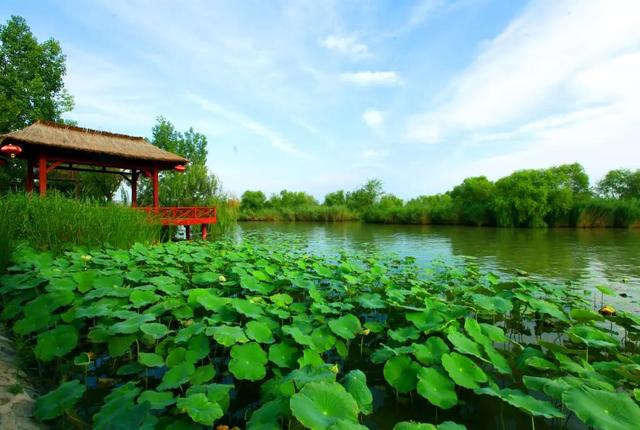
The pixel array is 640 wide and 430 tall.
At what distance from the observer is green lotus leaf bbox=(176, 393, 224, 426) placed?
1454 millimetres

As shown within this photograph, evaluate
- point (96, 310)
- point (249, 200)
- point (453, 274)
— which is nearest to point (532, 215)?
point (453, 274)

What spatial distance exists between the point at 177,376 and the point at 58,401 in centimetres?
59

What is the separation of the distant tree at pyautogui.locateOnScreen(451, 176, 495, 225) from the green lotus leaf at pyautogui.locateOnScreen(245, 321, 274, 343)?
2855cm

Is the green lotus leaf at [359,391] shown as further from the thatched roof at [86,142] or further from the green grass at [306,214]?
the green grass at [306,214]

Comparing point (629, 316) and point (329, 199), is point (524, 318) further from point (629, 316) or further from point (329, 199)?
point (329, 199)

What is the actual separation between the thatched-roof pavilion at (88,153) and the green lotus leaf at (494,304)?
10637 millimetres

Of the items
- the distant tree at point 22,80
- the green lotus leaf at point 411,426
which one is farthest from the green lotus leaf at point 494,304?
the distant tree at point 22,80

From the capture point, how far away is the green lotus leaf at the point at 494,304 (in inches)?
121

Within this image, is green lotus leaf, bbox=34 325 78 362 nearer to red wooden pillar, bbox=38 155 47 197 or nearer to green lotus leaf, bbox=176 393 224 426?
green lotus leaf, bbox=176 393 224 426

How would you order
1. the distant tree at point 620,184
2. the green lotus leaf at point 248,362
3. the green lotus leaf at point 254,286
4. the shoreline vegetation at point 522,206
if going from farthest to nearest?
the distant tree at point 620,184 < the shoreline vegetation at point 522,206 < the green lotus leaf at point 254,286 < the green lotus leaf at point 248,362

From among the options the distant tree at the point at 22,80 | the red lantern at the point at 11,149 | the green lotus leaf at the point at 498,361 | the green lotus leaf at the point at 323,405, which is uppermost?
the distant tree at the point at 22,80

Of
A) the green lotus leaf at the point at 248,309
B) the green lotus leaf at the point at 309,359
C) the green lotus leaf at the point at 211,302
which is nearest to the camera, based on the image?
the green lotus leaf at the point at 309,359

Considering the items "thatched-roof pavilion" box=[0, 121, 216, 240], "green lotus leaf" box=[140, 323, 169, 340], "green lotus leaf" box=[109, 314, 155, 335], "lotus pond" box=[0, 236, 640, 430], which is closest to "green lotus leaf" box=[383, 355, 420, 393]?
"lotus pond" box=[0, 236, 640, 430]

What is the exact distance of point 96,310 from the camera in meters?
2.53
